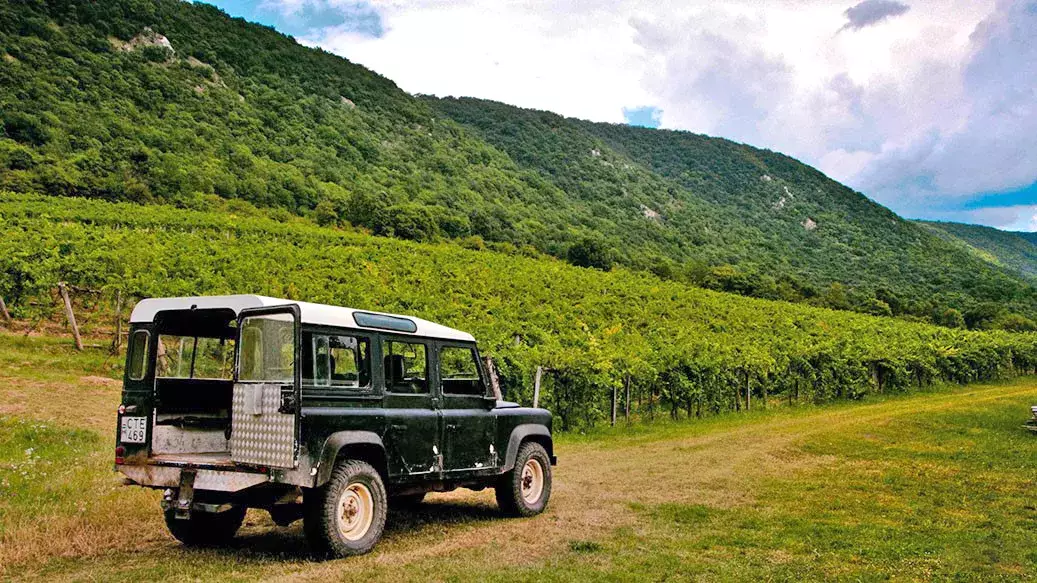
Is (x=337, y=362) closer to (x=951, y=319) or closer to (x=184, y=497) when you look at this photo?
(x=184, y=497)

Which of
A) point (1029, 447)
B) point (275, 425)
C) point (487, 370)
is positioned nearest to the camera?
point (275, 425)

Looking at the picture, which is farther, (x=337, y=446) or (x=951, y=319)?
(x=951, y=319)

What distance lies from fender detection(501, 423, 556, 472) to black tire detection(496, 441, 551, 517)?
4.4 inches

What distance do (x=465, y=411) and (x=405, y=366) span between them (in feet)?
3.69

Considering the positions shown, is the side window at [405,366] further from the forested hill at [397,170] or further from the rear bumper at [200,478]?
the forested hill at [397,170]

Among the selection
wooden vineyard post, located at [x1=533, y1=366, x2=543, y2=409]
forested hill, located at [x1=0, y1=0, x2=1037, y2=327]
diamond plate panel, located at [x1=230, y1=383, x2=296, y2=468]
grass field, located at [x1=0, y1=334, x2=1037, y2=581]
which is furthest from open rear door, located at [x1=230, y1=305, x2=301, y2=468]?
forested hill, located at [x1=0, y1=0, x2=1037, y2=327]

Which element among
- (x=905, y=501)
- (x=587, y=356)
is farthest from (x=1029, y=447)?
(x=587, y=356)

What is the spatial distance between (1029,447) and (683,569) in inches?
547

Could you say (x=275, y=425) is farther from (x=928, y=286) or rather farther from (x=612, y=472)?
(x=928, y=286)

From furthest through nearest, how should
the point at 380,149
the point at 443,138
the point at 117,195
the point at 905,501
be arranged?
the point at 443,138, the point at 380,149, the point at 117,195, the point at 905,501

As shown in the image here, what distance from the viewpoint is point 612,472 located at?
1455 centimetres

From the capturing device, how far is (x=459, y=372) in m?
9.77

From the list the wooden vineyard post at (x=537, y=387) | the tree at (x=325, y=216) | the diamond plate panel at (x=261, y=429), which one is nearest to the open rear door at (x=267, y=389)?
the diamond plate panel at (x=261, y=429)

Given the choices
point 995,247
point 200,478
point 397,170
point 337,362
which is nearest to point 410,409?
point 337,362
